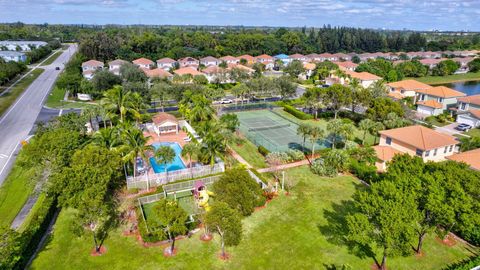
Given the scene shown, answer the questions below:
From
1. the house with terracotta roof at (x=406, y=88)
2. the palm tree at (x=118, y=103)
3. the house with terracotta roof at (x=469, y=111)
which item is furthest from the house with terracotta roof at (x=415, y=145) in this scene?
the house with terracotta roof at (x=406, y=88)

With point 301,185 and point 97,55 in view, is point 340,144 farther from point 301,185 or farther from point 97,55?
point 97,55

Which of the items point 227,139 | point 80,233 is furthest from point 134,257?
point 227,139

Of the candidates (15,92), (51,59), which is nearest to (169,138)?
(15,92)

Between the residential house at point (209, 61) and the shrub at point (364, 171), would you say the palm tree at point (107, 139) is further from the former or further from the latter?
the residential house at point (209, 61)

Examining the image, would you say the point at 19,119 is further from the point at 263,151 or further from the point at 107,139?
the point at 263,151

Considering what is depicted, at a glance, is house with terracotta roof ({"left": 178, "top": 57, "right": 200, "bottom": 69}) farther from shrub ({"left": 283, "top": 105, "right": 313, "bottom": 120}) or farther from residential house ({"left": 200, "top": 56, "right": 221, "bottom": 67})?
shrub ({"left": 283, "top": 105, "right": 313, "bottom": 120})
